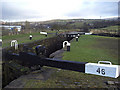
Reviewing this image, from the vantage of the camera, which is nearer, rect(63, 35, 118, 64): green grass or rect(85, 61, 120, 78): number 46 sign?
rect(85, 61, 120, 78): number 46 sign

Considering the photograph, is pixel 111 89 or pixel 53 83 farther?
pixel 53 83

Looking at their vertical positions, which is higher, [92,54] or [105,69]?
[105,69]

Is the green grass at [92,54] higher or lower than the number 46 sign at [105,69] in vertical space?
lower

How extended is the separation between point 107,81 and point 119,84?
304mm

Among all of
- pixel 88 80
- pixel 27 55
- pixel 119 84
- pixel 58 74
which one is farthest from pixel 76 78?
pixel 27 55

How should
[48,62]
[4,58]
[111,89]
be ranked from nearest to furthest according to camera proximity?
1. [111,89]
2. [48,62]
3. [4,58]

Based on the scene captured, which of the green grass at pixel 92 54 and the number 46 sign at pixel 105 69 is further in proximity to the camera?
the green grass at pixel 92 54

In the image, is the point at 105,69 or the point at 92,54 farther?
the point at 92,54

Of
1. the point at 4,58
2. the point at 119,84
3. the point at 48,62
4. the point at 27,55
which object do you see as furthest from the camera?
the point at 4,58

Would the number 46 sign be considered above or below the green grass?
above

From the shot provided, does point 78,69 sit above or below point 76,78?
above

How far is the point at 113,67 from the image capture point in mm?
2605

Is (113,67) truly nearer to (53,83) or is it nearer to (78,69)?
(78,69)

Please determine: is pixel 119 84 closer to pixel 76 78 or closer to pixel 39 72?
pixel 76 78
